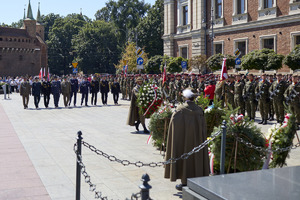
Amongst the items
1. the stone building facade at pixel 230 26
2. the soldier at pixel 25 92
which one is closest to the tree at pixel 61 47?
the stone building facade at pixel 230 26

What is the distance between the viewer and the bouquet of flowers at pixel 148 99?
12031 millimetres

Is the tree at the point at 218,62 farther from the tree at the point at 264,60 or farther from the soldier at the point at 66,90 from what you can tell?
the soldier at the point at 66,90

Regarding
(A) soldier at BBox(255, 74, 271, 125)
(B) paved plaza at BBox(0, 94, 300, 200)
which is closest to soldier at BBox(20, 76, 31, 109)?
(B) paved plaza at BBox(0, 94, 300, 200)

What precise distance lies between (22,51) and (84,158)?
74.2m

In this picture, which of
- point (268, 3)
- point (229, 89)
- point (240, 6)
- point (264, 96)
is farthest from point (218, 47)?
point (264, 96)

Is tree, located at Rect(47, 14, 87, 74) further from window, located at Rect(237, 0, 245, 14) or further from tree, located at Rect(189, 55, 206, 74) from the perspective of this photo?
window, located at Rect(237, 0, 245, 14)

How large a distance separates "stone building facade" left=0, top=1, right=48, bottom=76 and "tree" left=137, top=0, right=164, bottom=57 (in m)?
29.6

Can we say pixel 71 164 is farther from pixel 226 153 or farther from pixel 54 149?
pixel 226 153

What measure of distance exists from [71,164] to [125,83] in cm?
2063

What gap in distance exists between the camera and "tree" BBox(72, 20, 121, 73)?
72438 millimetres

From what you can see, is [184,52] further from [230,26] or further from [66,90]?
[66,90]

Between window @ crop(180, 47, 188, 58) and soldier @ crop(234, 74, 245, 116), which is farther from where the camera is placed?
window @ crop(180, 47, 188, 58)

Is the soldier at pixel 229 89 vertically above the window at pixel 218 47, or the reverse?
the window at pixel 218 47

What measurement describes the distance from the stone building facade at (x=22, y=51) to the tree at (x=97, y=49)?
37.0 ft
